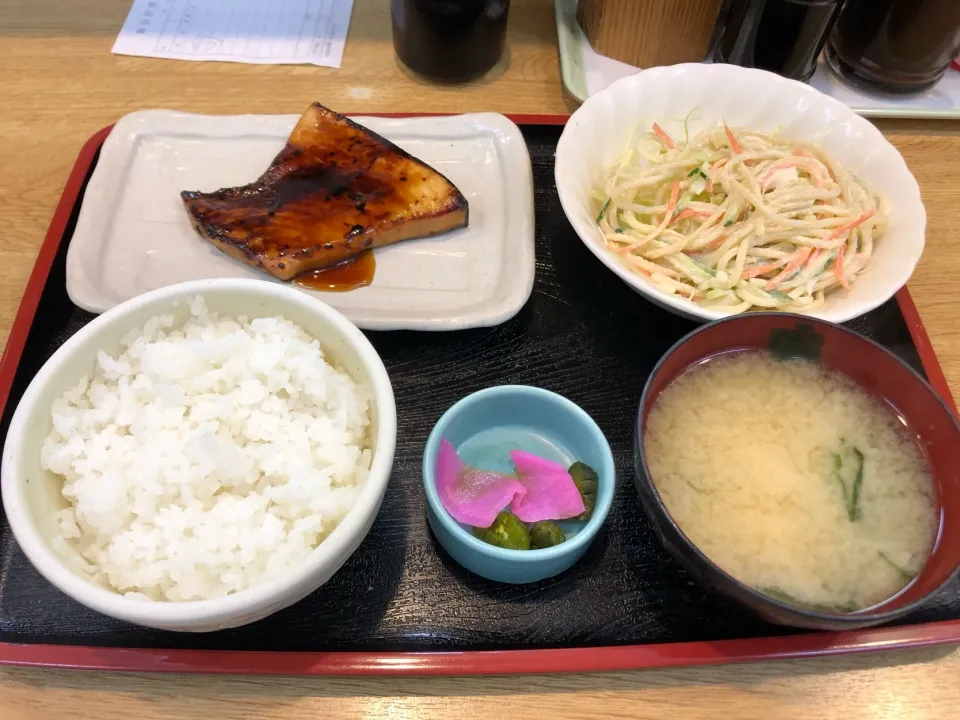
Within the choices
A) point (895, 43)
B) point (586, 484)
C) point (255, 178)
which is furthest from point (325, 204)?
point (895, 43)

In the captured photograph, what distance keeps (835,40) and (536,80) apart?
1.03 m

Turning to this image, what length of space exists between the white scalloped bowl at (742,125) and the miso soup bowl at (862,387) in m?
0.22

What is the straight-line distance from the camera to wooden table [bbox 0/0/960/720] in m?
1.24

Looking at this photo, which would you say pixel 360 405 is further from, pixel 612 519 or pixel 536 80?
pixel 536 80

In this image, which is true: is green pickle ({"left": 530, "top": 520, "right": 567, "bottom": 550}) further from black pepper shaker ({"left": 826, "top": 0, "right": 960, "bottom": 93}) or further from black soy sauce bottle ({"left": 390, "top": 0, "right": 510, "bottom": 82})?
black pepper shaker ({"left": 826, "top": 0, "right": 960, "bottom": 93})

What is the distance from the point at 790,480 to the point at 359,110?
178cm

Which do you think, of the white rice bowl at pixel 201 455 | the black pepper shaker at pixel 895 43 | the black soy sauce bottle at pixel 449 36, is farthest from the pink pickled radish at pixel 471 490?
the black pepper shaker at pixel 895 43

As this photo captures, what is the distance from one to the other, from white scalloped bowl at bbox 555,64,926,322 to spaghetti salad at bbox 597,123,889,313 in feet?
0.14

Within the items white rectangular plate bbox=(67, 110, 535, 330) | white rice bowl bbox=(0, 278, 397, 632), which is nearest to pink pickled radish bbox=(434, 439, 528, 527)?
white rice bowl bbox=(0, 278, 397, 632)

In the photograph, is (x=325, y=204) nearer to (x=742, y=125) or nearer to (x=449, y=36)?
(x=449, y=36)

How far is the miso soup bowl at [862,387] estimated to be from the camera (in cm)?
107

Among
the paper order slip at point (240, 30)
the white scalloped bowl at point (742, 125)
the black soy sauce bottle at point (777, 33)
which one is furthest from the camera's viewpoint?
the paper order slip at point (240, 30)

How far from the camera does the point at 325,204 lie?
1846 mm

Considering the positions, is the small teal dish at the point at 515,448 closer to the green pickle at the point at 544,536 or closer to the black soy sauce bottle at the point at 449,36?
the green pickle at the point at 544,536
